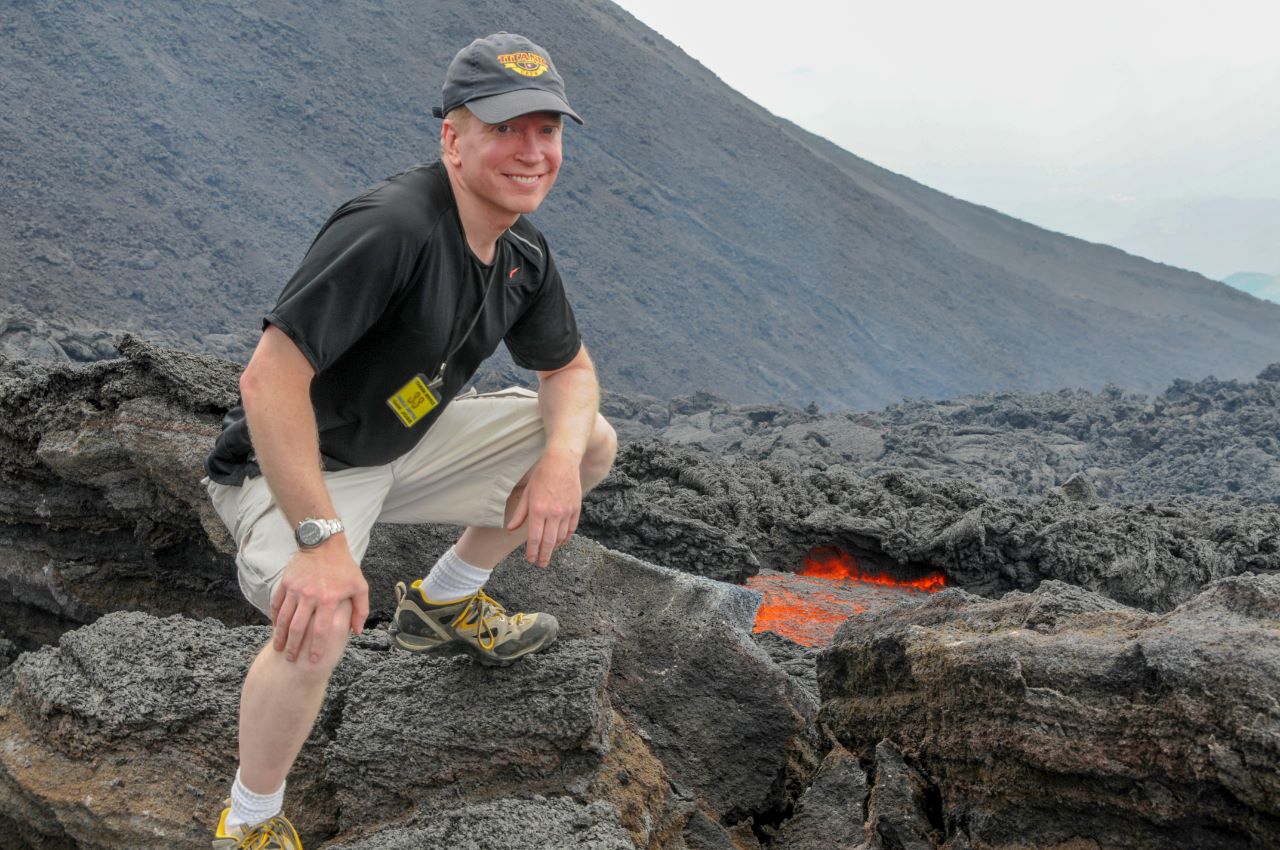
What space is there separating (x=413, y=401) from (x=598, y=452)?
55 cm

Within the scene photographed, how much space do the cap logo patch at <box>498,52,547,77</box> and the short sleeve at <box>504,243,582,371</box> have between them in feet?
1.55

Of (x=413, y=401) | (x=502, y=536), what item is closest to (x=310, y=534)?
(x=413, y=401)

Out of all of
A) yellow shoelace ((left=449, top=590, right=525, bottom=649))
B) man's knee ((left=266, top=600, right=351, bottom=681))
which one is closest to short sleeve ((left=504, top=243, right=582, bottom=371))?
yellow shoelace ((left=449, top=590, right=525, bottom=649))

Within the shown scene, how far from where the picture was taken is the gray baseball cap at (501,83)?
231cm

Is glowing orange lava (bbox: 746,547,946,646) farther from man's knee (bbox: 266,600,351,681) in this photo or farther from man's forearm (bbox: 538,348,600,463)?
man's knee (bbox: 266,600,351,681)

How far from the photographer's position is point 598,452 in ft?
9.28

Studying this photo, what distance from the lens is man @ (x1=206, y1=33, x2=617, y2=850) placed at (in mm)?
2105

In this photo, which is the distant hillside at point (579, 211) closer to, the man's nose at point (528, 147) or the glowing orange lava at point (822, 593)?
the glowing orange lava at point (822, 593)

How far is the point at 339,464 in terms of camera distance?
2521 millimetres

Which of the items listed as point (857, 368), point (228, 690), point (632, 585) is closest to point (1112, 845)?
point (632, 585)

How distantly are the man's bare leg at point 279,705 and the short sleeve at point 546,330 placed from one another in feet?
2.85

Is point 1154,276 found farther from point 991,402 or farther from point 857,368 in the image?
point 991,402

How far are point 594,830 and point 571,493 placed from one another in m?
0.74

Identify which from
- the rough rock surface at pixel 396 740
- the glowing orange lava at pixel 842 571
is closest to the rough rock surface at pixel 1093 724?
the rough rock surface at pixel 396 740
